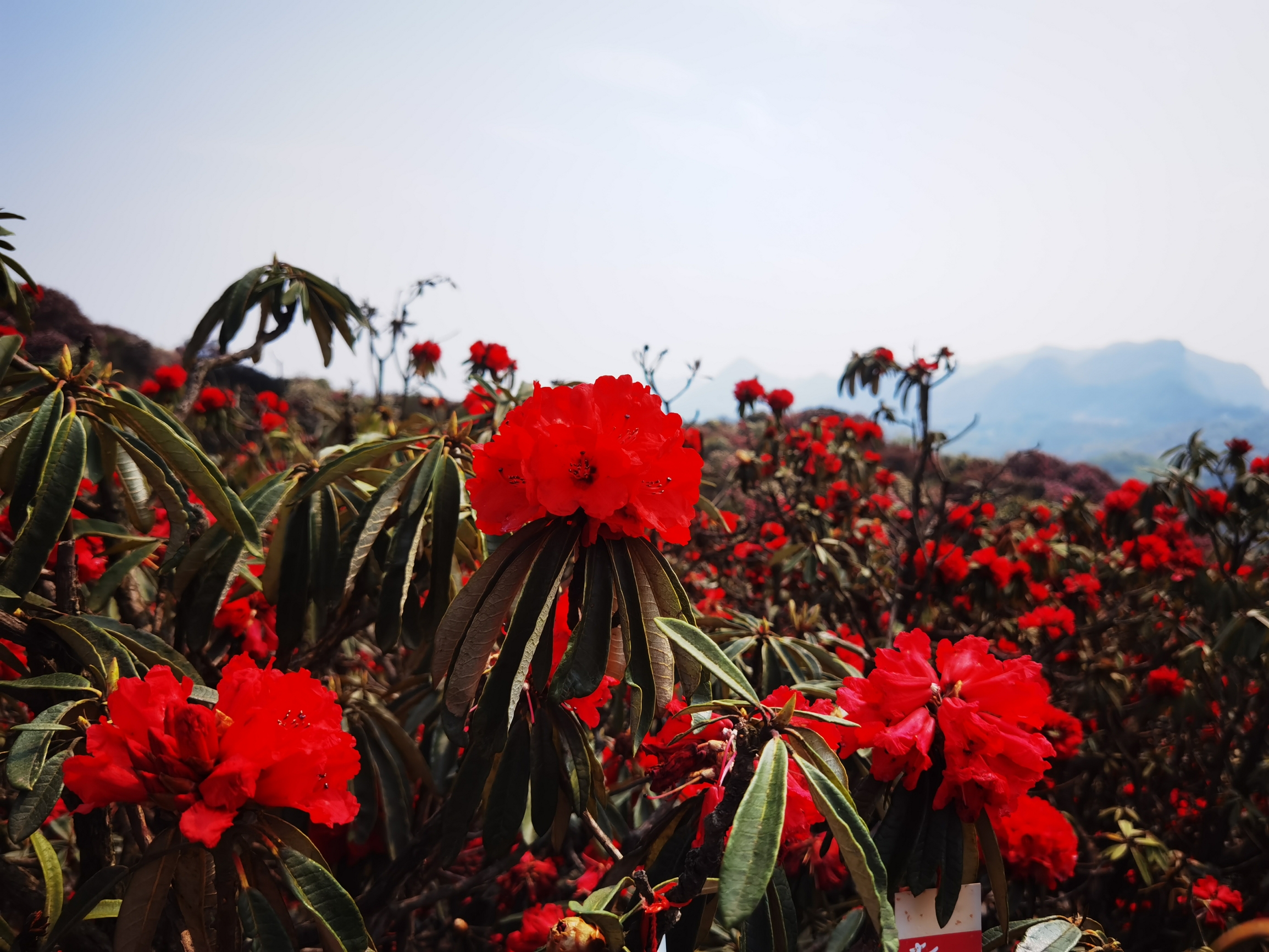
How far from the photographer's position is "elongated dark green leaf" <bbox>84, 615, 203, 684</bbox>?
1148 millimetres

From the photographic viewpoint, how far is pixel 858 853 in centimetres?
65

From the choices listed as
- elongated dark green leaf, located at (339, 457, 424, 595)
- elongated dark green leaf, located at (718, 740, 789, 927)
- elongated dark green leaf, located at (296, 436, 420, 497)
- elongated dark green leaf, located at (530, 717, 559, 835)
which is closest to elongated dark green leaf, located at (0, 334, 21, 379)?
elongated dark green leaf, located at (296, 436, 420, 497)

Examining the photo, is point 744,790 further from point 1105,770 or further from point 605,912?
point 1105,770

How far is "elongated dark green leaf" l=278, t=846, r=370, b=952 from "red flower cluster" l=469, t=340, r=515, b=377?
2901mm

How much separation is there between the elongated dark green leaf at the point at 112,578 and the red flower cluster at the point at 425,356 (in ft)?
10.3

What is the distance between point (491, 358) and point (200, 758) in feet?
9.66

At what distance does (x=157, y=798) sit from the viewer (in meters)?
0.72

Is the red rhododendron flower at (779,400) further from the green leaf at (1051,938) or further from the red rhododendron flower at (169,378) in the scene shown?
the green leaf at (1051,938)

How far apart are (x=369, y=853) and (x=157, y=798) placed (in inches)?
49.9

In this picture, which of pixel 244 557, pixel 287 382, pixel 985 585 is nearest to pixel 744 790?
pixel 244 557

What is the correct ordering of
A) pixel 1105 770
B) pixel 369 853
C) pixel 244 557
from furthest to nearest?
pixel 1105 770, pixel 369 853, pixel 244 557

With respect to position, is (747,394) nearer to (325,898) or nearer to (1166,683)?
(1166,683)

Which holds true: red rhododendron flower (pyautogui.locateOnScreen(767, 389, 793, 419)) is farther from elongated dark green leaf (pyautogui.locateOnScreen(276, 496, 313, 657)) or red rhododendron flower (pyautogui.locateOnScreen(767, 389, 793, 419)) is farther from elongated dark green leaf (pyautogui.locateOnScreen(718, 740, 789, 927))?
A: elongated dark green leaf (pyautogui.locateOnScreen(718, 740, 789, 927))

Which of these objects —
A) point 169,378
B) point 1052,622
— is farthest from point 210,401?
point 1052,622
